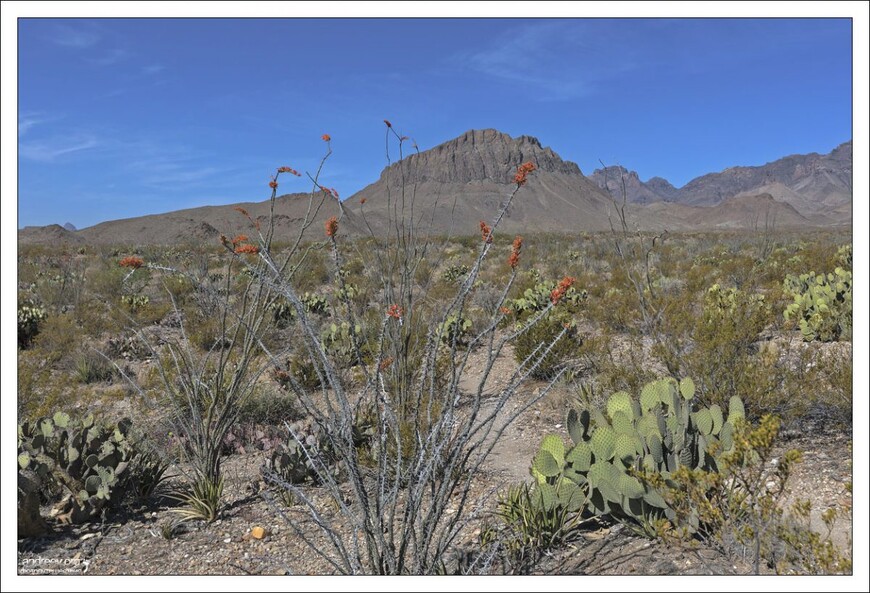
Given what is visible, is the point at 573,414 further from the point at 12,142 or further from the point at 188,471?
the point at 12,142

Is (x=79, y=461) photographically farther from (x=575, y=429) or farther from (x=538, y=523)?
(x=575, y=429)

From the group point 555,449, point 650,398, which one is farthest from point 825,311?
point 555,449

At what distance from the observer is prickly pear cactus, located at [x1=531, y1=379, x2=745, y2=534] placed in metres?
2.80

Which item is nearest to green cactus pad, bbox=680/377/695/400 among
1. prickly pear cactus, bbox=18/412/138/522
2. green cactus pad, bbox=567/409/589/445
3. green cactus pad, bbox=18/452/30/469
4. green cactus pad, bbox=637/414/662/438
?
green cactus pad, bbox=637/414/662/438

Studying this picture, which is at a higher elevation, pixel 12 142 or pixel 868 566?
pixel 12 142

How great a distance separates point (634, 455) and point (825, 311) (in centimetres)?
489

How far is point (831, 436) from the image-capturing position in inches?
154

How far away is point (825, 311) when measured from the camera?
6520mm

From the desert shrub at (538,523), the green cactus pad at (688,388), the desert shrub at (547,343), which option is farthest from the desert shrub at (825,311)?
the desert shrub at (538,523)

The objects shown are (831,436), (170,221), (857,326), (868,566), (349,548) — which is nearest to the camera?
(868,566)

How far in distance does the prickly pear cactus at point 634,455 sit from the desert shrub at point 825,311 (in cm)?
400

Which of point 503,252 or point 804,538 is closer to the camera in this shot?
point 804,538

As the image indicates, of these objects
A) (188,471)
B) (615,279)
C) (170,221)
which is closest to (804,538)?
(188,471)

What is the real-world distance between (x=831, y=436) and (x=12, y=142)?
4.96 metres
